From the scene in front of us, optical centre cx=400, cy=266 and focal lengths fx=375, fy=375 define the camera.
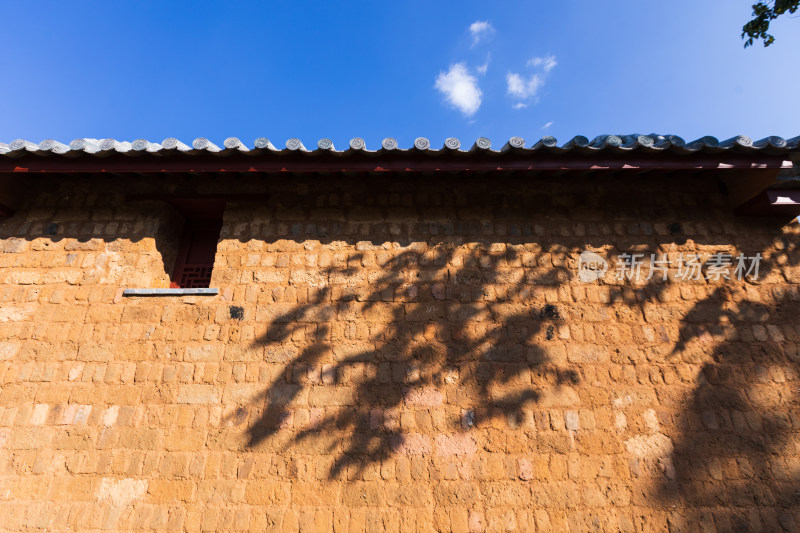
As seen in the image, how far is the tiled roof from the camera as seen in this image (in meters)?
3.38

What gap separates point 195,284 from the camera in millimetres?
4004

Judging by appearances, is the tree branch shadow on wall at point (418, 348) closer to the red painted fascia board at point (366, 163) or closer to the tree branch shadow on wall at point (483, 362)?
the tree branch shadow on wall at point (483, 362)

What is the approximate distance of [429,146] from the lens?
345 cm

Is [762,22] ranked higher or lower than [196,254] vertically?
higher

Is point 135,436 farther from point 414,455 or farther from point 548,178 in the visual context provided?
point 548,178

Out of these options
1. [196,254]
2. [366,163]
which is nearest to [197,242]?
[196,254]

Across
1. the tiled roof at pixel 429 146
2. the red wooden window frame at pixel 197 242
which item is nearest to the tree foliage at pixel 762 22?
the tiled roof at pixel 429 146

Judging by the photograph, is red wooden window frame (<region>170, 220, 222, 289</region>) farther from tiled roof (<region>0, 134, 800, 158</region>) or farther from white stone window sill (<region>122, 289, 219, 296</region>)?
tiled roof (<region>0, 134, 800, 158</region>)

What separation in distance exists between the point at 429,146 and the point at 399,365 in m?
2.02

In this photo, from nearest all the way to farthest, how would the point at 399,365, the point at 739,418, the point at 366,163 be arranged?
the point at 739,418
the point at 399,365
the point at 366,163

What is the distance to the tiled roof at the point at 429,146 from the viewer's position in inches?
133

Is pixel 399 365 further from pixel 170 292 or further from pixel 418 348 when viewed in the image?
pixel 170 292

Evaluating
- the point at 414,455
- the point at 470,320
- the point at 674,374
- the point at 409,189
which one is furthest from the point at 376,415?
the point at 674,374

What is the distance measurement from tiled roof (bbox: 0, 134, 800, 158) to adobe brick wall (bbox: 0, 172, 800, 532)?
640mm
